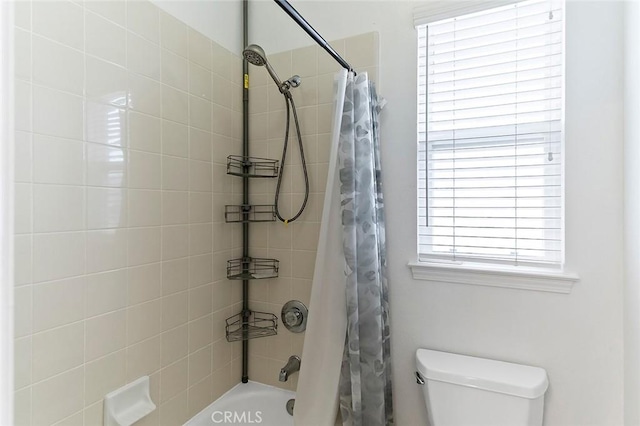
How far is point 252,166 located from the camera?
1780 mm

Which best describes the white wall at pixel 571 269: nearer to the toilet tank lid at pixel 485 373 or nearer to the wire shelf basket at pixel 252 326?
the toilet tank lid at pixel 485 373

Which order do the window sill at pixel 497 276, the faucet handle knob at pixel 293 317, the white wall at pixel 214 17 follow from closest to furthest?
the window sill at pixel 497 276, the white wall at pixel 214 17, the faucet handle knob at pixel 293 317

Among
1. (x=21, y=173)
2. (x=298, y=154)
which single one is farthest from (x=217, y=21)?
(x=21, y=173)

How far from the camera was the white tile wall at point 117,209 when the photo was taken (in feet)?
3.13

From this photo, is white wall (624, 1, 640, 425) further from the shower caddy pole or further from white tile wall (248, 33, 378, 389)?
the shower caddy pole

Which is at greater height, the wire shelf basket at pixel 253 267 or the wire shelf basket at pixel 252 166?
the wire shelf basket at pixel 252 166

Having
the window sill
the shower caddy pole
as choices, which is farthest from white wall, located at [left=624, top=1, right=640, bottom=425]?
the shower caddy pole

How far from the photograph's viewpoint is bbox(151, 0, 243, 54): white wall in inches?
56.0

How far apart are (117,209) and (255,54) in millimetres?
827

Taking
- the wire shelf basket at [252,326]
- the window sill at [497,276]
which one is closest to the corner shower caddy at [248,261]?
the wire shelf basket at [252,326]

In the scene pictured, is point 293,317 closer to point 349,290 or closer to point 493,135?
point 349,290

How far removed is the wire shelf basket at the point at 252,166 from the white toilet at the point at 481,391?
1.19 meters

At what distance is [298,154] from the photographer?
170 centimetres

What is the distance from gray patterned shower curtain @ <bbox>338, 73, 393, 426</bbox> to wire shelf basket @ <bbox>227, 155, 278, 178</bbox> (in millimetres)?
547
